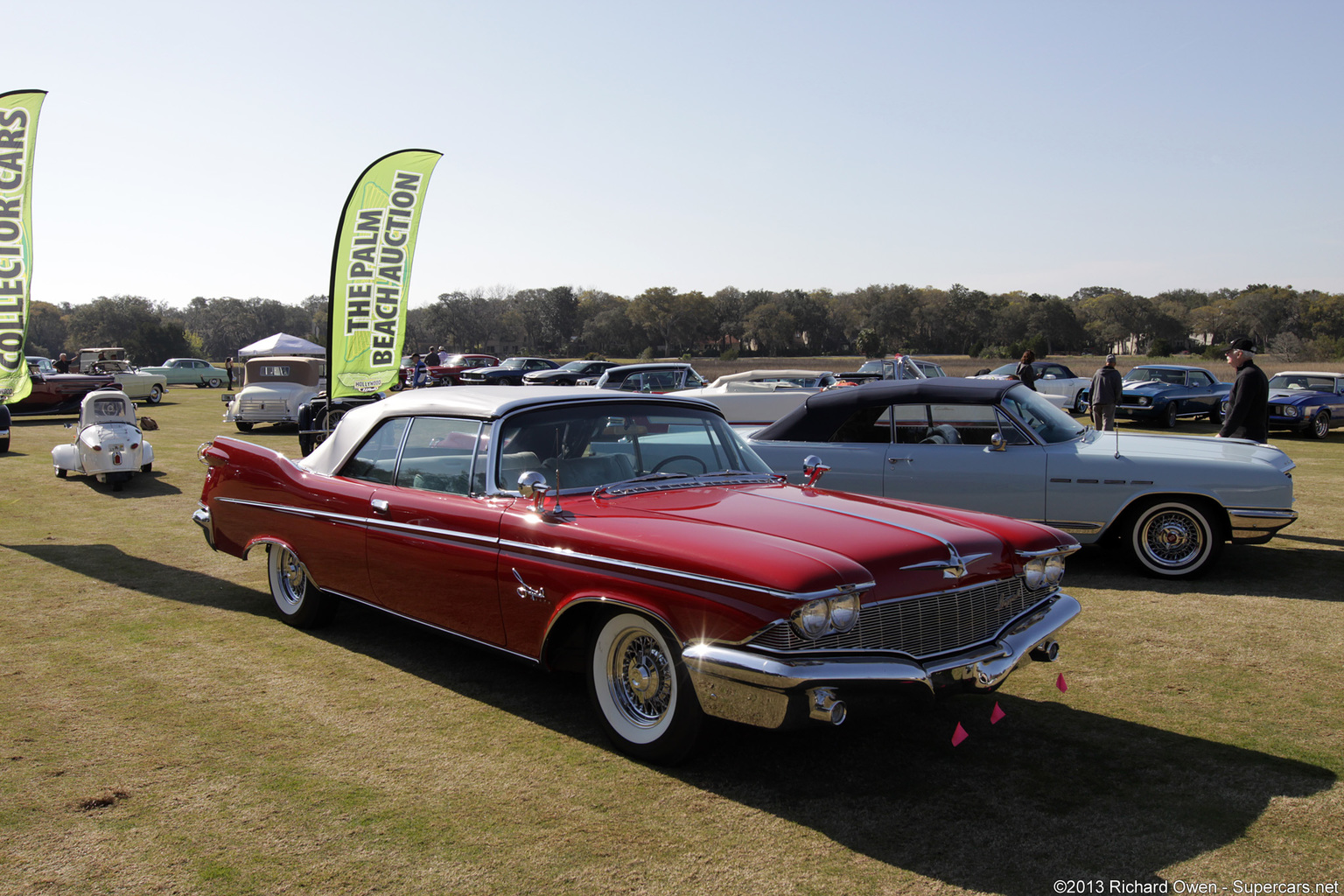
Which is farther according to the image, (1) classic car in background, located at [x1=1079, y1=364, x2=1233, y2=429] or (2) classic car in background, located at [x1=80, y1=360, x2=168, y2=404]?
(2) classic car in background, located at [x1=80, y1=360, x2=168, y2=404]

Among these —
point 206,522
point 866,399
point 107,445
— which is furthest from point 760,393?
point 206,522

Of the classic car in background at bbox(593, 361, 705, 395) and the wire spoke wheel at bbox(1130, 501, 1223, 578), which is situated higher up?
the classic car in background at bbox(593, 361, 705, 395)

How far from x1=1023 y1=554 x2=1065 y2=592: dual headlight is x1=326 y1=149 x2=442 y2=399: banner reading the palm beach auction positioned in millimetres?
9173

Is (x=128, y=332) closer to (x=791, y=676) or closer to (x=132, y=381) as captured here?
(x=132, y=381)

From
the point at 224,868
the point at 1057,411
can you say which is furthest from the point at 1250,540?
the point at 224,868

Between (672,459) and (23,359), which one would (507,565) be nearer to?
(672,459)

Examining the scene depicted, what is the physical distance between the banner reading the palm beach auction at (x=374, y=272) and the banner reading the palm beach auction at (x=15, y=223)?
3156mm

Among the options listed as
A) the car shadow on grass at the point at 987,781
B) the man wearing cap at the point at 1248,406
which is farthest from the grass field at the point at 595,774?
the man wearing cap at the point at 1248,406

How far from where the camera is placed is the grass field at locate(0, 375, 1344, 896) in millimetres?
2871

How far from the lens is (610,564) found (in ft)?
11.6

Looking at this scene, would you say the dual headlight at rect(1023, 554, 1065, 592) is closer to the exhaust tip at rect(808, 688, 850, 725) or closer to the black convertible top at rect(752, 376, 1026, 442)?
the exhaust tip at rect(808, 688, 850, 725)

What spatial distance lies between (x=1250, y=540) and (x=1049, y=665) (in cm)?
297

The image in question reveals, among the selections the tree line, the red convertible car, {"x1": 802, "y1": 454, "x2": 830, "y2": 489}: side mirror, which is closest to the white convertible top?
the red convertible car

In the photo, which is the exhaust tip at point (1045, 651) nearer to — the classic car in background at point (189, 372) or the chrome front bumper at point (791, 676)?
the chrome front bumper at point (791, 676)
